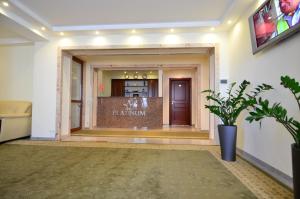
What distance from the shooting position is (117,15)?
4.10 metres

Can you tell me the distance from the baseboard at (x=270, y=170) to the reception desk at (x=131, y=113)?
14.1ft

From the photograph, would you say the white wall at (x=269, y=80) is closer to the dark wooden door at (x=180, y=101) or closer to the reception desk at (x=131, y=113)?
the reception desk at (x=131, y=113)

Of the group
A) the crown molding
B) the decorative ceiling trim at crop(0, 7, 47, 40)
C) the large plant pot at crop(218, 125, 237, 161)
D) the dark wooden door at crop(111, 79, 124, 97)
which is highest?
the crown molding

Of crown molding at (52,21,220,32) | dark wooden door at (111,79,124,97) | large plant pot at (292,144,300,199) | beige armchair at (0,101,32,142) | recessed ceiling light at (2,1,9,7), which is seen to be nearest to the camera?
large plant pot at (292,144,300,199)

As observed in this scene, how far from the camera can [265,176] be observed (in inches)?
101

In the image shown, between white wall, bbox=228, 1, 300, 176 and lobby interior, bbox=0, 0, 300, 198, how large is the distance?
0.02 metres

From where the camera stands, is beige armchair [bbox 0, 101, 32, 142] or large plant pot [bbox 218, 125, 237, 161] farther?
beige armchair [bbox 0, 101, 32, 142]

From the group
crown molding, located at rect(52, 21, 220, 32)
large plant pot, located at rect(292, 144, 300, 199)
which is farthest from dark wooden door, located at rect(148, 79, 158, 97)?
large plant pot, located at rect(292, 144, 300, 199)

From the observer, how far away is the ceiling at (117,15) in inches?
142

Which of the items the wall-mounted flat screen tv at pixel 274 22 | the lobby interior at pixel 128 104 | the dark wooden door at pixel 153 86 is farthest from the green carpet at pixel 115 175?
the dark wooden door at pixel 153 86

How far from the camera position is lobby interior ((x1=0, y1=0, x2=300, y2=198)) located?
2275 millimetres

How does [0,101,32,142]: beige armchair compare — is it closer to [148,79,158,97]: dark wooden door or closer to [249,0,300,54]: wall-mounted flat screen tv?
[249,0,300,54]: wall-mounted flat screen tv

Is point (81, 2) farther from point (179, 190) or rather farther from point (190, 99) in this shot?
point (190, 99)

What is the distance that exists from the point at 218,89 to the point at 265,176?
243 cm
